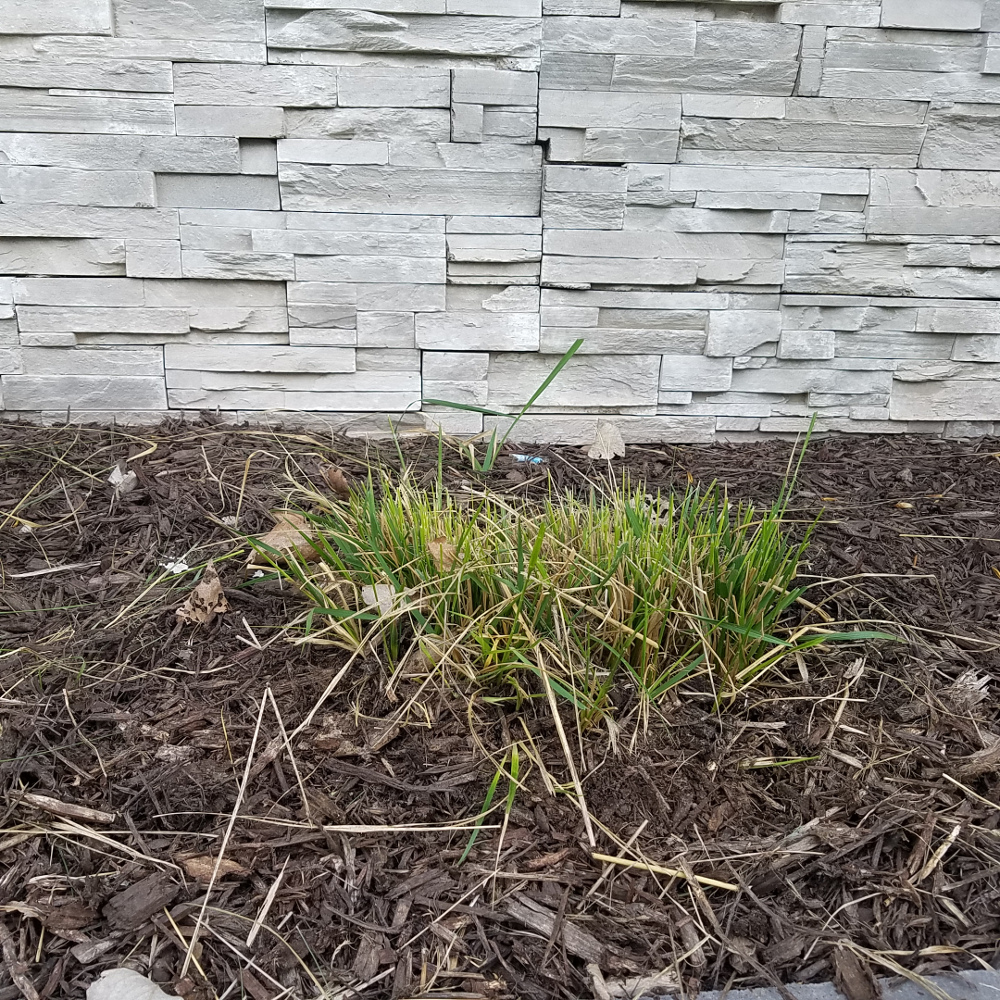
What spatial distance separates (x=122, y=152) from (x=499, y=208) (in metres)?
1.13

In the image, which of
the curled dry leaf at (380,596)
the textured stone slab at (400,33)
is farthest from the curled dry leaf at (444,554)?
the textured stone slab at (400,33)

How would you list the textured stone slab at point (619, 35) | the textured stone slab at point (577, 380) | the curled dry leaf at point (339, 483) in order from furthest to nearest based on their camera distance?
the textured stone slab at point (577, 380)
the textured stone slab at point (619, 35)
the curled dry leaf at point (339, 483)

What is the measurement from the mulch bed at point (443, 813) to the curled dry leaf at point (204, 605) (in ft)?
0.08

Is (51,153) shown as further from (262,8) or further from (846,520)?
(846,520)

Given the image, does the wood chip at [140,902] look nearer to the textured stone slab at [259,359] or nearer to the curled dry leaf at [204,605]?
the curled dry leaf at [204,605]

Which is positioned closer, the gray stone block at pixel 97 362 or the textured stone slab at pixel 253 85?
the textured stone slab at pixel 253 85

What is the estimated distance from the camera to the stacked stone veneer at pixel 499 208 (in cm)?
236

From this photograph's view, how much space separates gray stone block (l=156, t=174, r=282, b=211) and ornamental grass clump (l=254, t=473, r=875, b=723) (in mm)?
1324

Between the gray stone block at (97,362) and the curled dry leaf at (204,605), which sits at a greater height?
the gray stone block at (97,362)

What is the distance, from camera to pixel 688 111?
8.10ft

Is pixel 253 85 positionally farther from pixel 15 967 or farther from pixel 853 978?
pixel 853 978

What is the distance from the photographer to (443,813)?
1.32m

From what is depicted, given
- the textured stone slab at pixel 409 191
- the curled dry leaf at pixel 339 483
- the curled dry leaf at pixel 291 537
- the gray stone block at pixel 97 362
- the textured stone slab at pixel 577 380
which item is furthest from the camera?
the textured stone slab at pixel 577 380

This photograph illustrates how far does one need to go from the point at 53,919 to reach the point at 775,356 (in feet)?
8.21
